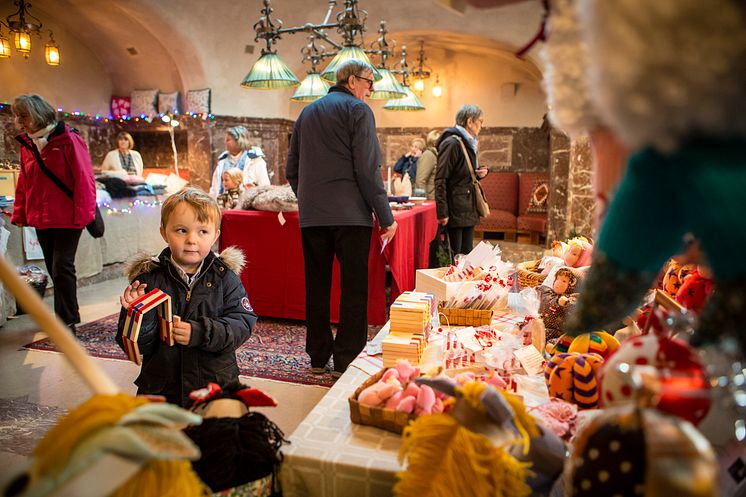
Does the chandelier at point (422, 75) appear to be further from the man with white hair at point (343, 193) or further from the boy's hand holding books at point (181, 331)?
the boy's hand holding books at point (181, 331)

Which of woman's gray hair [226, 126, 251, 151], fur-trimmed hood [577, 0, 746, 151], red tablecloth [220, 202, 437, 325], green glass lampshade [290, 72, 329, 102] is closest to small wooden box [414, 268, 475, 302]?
red tablecloth [220, 202, 437, 325]

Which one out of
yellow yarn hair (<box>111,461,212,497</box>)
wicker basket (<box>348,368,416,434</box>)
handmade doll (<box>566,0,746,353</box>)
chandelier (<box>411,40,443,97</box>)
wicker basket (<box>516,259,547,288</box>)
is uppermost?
chandelier (<box>411,40,443,97</box>)

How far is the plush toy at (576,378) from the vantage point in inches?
56.1

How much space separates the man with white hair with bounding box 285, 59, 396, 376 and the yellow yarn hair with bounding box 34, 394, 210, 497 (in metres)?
2.20

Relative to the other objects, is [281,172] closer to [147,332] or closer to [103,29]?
[103,29]

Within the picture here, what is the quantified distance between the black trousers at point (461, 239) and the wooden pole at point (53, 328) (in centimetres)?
411

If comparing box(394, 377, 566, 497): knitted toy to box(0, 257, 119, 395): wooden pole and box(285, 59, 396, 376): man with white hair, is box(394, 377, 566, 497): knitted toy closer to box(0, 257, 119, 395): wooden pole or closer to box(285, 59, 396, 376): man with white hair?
box(0, 257, 119, 395): wooden pole

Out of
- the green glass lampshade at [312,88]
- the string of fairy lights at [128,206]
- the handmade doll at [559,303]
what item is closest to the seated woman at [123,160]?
the string of fairy lights at [128,206]

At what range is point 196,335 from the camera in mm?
1742

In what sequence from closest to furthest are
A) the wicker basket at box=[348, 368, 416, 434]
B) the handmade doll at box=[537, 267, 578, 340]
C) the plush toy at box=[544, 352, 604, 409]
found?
1. the wicker basket at box=[348, 368, 416, 434]
2. the plush toy at box=[544, 352, 604, 409]
3. the handmade doll at box=[537, 267, 578, 340]

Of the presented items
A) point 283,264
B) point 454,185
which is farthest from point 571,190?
point 283,264

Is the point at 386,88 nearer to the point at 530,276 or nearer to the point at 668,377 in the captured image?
the point at 530,276

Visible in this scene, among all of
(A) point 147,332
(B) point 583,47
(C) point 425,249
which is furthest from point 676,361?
(C) point 425,249

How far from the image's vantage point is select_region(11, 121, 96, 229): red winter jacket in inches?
135
